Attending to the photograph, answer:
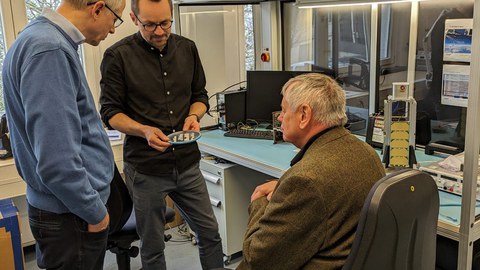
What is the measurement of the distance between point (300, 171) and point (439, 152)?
146 centimetres

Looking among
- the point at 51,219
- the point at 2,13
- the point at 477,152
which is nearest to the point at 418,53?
the point at 477,152

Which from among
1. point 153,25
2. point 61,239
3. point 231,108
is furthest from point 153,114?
point 231,108

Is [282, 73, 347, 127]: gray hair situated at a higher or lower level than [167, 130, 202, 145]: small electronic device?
higher

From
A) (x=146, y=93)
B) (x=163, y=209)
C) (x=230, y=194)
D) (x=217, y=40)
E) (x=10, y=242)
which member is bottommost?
(x=10, y=242)

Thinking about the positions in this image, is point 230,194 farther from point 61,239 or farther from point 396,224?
point 396,224

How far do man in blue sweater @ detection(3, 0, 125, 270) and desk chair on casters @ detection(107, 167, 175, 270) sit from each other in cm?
38

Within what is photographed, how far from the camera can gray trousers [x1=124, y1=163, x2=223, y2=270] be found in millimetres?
2088

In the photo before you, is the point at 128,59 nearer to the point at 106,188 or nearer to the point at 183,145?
the point at 183,145

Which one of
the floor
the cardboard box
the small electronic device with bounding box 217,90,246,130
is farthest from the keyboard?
the cardboard box

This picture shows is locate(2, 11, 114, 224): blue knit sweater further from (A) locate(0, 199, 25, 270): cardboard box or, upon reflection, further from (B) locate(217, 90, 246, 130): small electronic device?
(B) locate(217, 90, 246, 130): small electronic device

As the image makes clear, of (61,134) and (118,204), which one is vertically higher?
(61,134)

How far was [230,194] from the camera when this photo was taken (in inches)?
107

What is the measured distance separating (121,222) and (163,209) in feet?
0.66

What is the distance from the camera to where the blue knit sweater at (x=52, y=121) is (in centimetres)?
127
